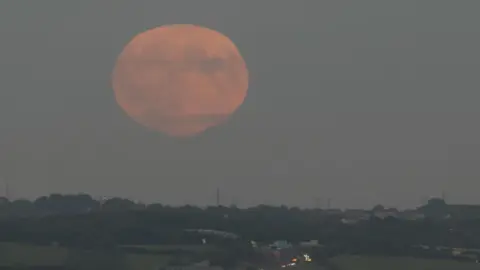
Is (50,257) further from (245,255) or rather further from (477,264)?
(477,264)

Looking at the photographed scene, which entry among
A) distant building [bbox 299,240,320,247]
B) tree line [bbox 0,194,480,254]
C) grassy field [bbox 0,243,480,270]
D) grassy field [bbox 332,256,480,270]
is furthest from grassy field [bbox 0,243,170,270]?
distant building [bbox 299,240,320,247]

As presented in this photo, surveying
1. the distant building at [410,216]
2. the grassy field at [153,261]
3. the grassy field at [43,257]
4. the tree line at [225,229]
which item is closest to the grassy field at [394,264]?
the grassy field at [153,261]

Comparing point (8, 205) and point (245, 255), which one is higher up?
point (8, 205)

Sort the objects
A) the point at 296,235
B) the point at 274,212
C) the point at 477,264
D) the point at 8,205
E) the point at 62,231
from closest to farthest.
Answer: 1. the point at 477,264
2. the point at 62,231
3. the point at 296,235
4. the point at 274,212
5. the point at 8,205

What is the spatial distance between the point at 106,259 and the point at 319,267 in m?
9.44

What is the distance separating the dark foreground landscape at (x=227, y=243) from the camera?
146 ft

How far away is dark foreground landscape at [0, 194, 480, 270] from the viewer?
44.5 meters

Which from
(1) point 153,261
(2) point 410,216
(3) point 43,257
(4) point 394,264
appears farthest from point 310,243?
(2) point 410,216

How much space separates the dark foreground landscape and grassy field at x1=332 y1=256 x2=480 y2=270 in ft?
0.17

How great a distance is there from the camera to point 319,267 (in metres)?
47.2

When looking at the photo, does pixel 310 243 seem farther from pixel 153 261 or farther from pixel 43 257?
pixel 43 257

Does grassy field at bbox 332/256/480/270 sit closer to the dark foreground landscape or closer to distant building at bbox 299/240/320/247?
the dark foreground landscape

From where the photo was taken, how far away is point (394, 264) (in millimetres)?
49312

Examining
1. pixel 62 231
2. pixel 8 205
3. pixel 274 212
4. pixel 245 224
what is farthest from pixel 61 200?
pixel 62 231
